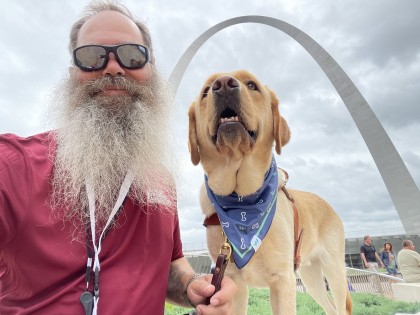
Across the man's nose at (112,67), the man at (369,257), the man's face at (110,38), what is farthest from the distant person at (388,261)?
the man's nose at (112,67)

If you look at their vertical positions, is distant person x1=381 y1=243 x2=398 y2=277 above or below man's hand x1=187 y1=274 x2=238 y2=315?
above

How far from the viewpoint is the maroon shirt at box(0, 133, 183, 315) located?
1.61 metres

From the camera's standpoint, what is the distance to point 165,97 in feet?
8.73

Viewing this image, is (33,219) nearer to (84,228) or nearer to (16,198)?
(16,198)

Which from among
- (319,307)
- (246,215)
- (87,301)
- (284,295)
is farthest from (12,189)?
(319,307)

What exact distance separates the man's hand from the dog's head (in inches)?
36.9

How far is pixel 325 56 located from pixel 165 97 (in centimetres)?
1756

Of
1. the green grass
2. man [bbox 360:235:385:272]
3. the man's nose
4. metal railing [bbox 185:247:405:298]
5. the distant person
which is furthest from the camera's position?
the distant person

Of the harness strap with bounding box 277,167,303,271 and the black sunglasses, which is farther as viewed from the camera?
the harness strap with bounding box 277,167,303,271

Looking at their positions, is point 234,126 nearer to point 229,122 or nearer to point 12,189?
point 229,122

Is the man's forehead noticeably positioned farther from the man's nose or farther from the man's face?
the man's nose

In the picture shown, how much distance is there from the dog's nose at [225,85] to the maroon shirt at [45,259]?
1110 mm

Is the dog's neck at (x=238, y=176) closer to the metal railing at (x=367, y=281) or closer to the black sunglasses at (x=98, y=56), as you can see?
the black sunglasses at (x=98, y=56)

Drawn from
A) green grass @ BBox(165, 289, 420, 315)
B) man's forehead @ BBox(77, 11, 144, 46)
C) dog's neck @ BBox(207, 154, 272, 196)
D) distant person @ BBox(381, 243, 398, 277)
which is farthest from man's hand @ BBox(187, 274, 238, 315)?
distant person @ BBox(381, 243, 398, 277)
